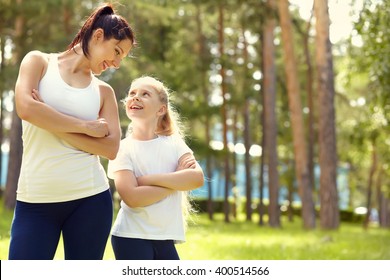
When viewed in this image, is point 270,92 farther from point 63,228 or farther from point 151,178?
point 63,228

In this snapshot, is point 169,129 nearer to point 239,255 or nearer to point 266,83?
point 239,255

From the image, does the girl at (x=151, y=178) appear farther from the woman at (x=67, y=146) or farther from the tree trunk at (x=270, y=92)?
the tree trunk at (x=270, y=92)

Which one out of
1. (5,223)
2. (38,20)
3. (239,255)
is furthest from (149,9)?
(239,255)

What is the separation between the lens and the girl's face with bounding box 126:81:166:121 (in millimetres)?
4129

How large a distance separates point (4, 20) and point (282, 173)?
1936 cm

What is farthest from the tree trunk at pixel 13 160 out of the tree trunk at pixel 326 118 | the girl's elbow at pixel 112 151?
the girl's elbow at pixel 112 151

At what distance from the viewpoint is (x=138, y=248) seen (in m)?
3.98

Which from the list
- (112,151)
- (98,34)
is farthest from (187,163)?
(98,34)

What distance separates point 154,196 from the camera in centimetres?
398

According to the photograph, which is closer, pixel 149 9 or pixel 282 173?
pixel 149 9

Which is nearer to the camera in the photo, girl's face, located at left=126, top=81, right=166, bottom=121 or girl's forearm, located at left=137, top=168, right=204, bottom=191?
girl's forearm, located at left=137, top=168, right=204, bottom=191

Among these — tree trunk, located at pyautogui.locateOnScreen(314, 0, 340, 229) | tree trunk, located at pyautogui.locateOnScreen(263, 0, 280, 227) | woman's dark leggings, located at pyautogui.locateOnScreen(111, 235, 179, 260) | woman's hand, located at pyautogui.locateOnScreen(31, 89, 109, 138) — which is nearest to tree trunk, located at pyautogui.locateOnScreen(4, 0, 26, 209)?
tree trunk, located at pyautogui.locateOnScreen(263, 0, 280, 227)

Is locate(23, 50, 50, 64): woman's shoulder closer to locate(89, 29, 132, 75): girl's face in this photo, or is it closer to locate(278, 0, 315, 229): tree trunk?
locate(89, 29, 132, 75): girl's face

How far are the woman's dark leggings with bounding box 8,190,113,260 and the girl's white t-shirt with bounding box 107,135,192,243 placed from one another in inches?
8.6
